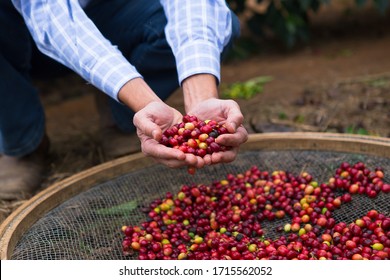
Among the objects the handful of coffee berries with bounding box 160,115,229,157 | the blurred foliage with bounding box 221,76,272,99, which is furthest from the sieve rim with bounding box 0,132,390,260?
the blurred foliage with bounding box 221,76,272,99

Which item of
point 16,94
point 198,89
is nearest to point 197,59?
point 198,89

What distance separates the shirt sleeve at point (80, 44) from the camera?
220cm

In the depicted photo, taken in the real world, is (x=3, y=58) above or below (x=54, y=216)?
above

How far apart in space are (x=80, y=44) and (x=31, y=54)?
0.85 m

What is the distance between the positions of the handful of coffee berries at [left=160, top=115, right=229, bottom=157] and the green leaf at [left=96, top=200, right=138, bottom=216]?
57 centimetres

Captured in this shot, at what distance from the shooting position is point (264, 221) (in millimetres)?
2484

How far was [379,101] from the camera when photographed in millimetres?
3967

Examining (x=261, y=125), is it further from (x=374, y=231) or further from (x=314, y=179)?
(x=374, y=231)

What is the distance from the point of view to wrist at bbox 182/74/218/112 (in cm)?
224

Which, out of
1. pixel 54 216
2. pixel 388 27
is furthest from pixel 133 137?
pixel 388 27

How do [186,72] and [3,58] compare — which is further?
[3,58]

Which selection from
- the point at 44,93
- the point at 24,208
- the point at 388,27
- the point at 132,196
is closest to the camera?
the point at 24,208

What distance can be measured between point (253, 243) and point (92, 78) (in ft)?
2.88

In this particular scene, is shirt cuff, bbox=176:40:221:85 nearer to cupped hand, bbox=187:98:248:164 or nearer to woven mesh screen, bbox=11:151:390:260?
cupped hand, bbox=187:98:248:164
